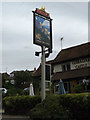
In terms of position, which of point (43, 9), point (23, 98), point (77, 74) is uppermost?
point (43, 9)

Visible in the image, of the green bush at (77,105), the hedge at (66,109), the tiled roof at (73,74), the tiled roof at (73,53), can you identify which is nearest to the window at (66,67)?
the tiled roof at (73,74)

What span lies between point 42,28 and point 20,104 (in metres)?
5.14

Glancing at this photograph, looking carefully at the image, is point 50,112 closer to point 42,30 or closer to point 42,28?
point 42,30

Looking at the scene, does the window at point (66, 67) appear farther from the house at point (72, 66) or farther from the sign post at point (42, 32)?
the sign post at point (42, 32)

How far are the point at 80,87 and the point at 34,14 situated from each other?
14882 mm

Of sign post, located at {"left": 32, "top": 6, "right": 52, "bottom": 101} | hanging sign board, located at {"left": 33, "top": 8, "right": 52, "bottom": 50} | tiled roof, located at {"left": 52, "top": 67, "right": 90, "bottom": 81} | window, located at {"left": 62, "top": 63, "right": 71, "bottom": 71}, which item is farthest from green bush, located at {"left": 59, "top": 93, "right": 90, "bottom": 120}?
window, located at {"left": 62, "top": 63, "right": 71, "bottom": 71}

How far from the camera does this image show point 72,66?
99.0 feet

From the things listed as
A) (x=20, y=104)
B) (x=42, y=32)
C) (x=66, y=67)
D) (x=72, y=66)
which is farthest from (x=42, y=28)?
(x=66, y=67)

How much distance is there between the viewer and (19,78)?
57.1 metres

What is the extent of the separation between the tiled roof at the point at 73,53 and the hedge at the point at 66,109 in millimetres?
18807

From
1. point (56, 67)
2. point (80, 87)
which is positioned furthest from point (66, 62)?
point (80, 87)

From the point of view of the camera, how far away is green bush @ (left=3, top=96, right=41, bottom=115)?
13.2m

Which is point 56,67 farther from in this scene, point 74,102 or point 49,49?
point 74,102

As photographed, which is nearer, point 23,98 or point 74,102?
point 74,102
